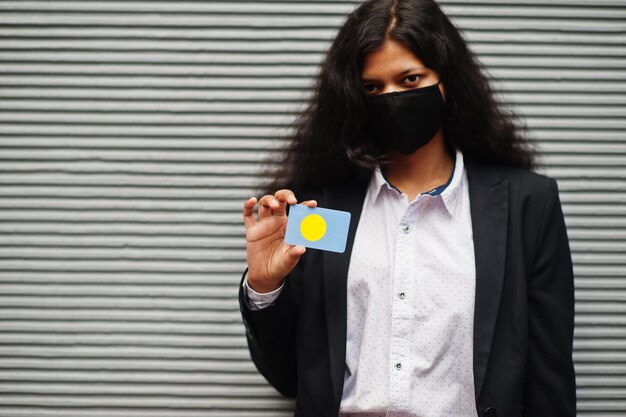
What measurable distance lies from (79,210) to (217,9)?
1145 millimetres

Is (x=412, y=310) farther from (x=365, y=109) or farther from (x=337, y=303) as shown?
(x=365, y=109)

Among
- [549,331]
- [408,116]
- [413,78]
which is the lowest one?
[549,331]

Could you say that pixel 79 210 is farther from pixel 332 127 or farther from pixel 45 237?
pixel 332 127

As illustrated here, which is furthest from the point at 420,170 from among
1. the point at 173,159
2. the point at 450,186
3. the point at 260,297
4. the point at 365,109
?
the point at 173,159

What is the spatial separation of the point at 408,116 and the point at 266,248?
67 cm

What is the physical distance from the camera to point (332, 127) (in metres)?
1.96

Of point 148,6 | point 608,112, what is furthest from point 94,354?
point 608,112

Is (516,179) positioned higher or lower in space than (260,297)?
higher

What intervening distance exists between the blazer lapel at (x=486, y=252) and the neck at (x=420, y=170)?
0.42 feet

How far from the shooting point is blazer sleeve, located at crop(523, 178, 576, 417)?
1.74 metres

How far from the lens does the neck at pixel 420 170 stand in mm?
1888

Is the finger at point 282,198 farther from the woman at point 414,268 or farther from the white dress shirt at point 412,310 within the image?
the white dress shirt at point 412,310

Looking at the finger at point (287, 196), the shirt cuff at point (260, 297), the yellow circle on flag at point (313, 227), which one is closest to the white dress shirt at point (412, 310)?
the shirt cuff at point (260, 297)

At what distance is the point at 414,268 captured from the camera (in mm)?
1706
